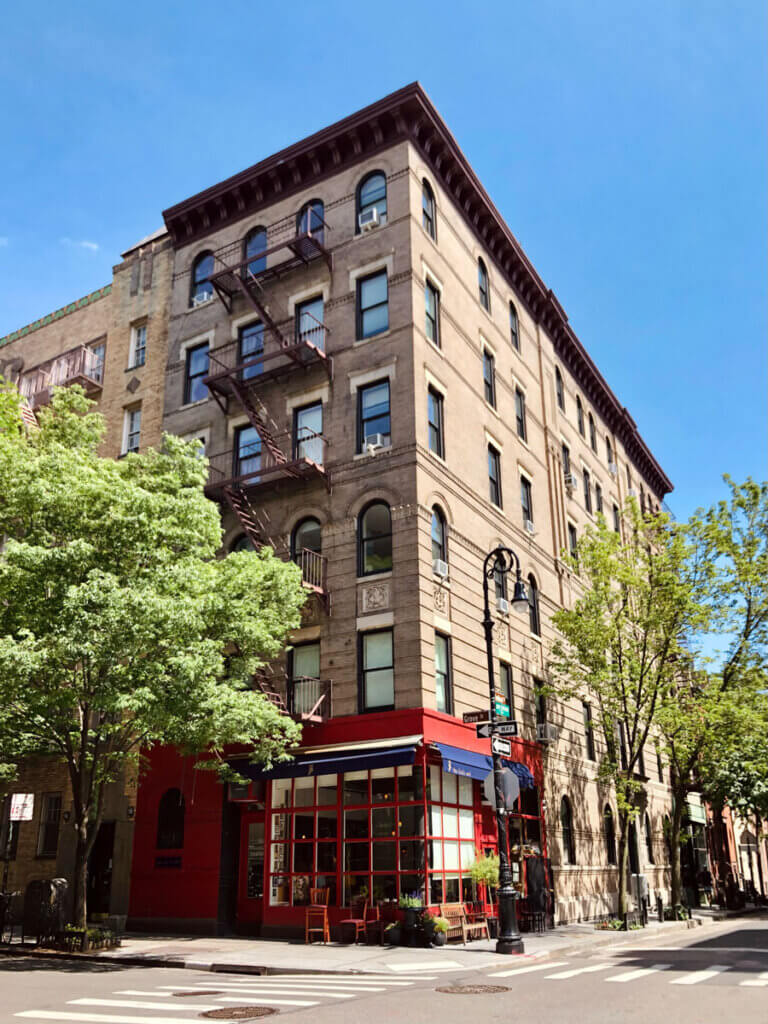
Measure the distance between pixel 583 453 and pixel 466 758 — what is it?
21.1 m

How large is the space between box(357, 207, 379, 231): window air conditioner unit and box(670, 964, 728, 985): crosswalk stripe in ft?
68.8

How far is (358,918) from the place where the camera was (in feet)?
65.6

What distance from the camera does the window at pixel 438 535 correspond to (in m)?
23.5

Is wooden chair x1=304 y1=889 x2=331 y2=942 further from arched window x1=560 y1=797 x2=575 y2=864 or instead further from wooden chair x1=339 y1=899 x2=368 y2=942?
arched window x1=560 y1=797 x2=575 y2=864

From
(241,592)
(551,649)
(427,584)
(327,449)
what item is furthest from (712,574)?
(241,592)

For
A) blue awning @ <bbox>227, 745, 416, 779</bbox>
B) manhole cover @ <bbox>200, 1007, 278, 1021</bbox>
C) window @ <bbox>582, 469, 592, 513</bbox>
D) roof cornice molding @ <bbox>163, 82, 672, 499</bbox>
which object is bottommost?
manhole cover @ <bbox>200, 1007, 278, 1021</bbox>

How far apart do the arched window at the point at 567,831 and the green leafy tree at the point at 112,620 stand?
12.5 metres

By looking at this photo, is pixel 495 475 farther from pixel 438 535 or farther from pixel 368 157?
pixel 368 157

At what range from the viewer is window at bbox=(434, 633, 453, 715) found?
881 inches

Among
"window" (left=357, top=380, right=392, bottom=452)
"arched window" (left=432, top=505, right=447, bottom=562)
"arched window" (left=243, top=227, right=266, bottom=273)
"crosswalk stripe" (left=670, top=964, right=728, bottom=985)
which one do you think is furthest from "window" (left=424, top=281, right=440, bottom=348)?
"crosswalk stripe" (left=670, top=964, right=728, bottom=985)

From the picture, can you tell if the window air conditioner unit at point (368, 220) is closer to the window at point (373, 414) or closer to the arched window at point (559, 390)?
the window at point (373, 414)

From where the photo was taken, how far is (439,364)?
84.8ft

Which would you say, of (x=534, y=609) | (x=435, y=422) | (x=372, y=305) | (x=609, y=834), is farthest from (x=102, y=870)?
(x=372, y=305)

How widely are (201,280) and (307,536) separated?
11.3 metres
